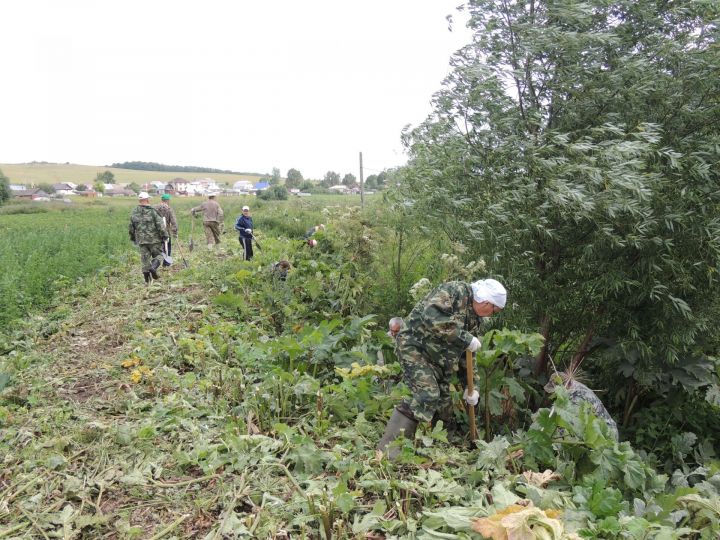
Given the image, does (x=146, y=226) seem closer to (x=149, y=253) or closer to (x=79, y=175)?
(x=149, y=253)

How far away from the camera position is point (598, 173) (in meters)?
4.34

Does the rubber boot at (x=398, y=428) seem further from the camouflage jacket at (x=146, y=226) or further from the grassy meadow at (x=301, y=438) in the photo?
the camouflage jacket at (x=146, y=226)

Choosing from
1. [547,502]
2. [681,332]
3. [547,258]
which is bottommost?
[547,502]

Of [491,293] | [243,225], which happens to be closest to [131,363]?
[491,293]

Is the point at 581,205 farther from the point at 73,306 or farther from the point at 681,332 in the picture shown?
the point at 73,306

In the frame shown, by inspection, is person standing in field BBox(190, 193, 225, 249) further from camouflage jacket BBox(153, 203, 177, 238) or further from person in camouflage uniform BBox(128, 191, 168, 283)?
person in camouflage uniform BBox(128, 191, 168, 283)

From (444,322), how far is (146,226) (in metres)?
7.63

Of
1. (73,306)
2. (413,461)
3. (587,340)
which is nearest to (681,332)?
(587,340)

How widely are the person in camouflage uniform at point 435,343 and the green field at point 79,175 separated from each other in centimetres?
9560

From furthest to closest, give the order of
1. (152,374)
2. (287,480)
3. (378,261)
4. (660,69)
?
(378,261) < (152,374) < (660,69) < (287,480)

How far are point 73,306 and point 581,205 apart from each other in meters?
9.14

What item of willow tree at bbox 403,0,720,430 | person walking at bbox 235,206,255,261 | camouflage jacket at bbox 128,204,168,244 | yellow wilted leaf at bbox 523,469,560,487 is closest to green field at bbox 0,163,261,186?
person walking at bbox 235,206,255,261

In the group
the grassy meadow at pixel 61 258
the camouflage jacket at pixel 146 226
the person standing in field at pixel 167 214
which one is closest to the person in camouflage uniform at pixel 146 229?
the camouflage jacket at pixel 146 226

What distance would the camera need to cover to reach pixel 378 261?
25.6 ft
